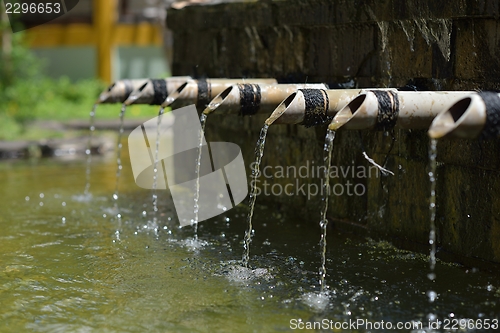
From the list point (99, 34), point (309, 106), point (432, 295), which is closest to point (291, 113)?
point (309, 106)

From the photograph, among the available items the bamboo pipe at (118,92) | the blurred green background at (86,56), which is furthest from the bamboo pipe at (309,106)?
the blurred green background at (86,56)

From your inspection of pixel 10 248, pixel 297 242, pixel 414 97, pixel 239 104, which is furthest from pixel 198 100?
pixel 414 97

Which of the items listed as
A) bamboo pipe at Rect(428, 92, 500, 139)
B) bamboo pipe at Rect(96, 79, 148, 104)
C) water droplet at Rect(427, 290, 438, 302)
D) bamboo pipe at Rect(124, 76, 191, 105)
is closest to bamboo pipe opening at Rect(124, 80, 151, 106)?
bamboo pipe at Rect(124, 76, 191, 105)

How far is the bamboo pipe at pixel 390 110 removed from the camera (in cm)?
439

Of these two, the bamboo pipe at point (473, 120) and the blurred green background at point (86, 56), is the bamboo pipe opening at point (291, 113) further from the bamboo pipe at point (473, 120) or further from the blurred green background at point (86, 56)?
the blurred green background at point (86, 56)

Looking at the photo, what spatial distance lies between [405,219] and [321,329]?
1.87 metres

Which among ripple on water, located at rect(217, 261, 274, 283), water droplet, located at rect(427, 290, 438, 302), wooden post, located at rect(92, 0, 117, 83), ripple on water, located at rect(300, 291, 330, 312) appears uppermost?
wooden post, located at rect(92, 0, 117, 83)

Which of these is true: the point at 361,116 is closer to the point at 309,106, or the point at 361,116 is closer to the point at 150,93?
the point at 309,106

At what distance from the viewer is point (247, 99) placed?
5.72 m

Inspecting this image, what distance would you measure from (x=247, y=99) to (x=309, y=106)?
892 mm

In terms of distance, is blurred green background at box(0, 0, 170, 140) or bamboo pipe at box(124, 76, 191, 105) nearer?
bamboo pipe at box(124, 76, 191, 105)

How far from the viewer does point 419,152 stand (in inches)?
217

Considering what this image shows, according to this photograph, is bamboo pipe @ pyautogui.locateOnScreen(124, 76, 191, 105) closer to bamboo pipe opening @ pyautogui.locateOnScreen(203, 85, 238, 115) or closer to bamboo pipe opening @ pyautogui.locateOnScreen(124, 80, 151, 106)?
bamboo pipe opening @ pyautogui.locateOnScreen(124, 80, 151, 106)

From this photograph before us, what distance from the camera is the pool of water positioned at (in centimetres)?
429
